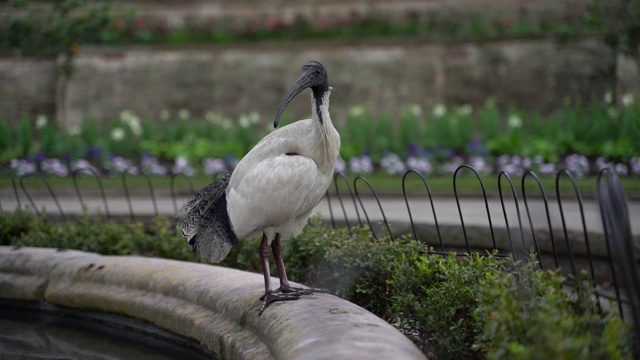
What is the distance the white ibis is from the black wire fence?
951 mm

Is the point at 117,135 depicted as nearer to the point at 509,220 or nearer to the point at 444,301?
the point at 509,220

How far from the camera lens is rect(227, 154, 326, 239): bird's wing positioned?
4750 millimetres

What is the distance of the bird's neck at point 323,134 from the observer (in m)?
4.87

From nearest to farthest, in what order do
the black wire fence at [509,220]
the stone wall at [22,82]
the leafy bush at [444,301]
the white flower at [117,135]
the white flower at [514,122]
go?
the black wire fence at [509,220], the leafy bush at [444,301], the white flower at [514,122], the white flower at [117,135], the stone wall at [22,82]

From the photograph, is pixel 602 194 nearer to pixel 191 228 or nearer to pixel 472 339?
pixel 472 339

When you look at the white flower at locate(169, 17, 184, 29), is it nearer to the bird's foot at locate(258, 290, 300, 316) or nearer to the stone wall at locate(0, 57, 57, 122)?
the stone wall at locate(0, 57, 57, 122)

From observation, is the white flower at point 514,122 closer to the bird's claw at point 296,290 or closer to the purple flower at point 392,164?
the purple flower at point 392,164

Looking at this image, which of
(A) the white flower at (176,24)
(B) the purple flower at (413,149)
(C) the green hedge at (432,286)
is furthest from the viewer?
(A) the white flower at (176,24)

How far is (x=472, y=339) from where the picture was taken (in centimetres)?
450

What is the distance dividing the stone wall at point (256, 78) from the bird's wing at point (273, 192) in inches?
612

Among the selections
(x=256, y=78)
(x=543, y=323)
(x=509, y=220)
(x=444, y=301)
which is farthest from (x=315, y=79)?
(x=256, y=78)

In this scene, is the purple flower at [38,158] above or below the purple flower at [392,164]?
above

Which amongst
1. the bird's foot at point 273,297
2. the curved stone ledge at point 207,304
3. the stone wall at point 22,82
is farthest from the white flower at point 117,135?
the bird's foot at point 273,297

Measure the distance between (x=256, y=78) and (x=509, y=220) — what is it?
43.3 feet
